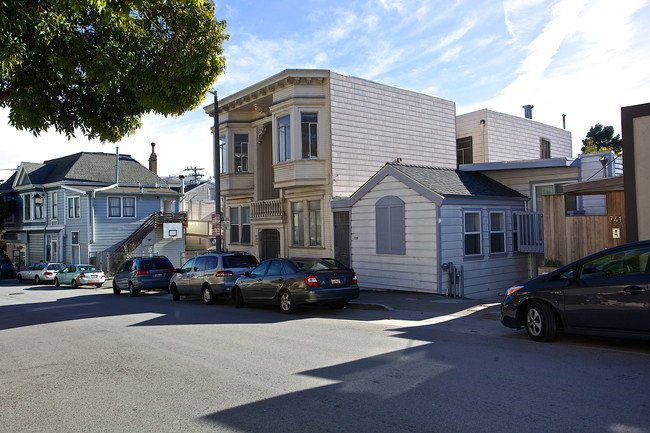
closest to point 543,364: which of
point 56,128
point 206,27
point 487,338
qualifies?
point 487,338

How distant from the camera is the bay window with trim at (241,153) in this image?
2558 cm

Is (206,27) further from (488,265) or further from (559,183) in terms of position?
(559,183)

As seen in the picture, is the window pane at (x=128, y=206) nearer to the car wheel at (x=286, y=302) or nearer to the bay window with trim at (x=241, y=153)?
the bay window with trim at (x=241, y=153)

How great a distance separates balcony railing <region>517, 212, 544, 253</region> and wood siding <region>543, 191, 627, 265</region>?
9.69ft

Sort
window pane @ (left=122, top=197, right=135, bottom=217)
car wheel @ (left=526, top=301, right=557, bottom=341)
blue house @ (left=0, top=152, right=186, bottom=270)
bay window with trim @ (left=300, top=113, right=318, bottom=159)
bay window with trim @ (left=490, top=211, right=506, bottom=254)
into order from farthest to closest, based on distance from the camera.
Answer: window pane @ (left=122, top=197, right=135, bottom=217)
blue house @ (left=0, top=152, right=186, bottom=270)
bay window with trim @ (left=300, top=113, right=318, bottom=159)
bay window with trim @ (left=490, top=211, right=506, bottom=254)
car wheel @ (left=526, top=301, right=557, bottom=341)

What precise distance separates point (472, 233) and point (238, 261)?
7.71m

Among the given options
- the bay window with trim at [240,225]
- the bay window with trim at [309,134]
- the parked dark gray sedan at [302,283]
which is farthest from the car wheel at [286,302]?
the bay window with trim at [240,225]

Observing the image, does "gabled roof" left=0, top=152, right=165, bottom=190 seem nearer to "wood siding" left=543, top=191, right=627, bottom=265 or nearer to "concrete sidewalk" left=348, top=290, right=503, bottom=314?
"concrete sidewalk" left=348, top=290, right=503, bottom=314

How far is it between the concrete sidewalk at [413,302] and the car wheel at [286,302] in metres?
1.92

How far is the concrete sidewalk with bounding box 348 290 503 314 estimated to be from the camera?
43.3 feet

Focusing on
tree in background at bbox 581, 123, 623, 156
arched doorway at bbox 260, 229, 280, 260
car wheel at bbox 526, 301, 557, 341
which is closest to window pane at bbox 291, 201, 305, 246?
arched doorway at bbox 260, 229, 280, 260

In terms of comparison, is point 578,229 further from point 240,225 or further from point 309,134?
point 240,225

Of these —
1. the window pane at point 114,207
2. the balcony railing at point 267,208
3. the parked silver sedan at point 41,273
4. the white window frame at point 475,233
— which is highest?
the window pane at point 114,207

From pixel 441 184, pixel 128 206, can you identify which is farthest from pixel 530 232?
pixel 128 206
